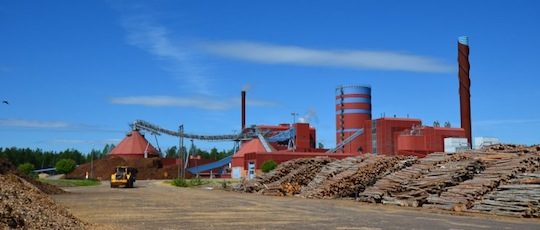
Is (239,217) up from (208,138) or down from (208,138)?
down

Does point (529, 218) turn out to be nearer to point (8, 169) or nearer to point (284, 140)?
point (8, 169)

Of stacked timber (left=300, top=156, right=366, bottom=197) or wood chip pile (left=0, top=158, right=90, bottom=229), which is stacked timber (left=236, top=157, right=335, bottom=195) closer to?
stacked timber (left=300, top=156, right=366, bottom=197)

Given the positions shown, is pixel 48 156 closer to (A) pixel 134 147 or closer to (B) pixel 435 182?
(A) pixel 134 147

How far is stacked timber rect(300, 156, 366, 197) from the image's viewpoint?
34.6m

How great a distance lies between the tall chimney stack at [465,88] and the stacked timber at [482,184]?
182ft

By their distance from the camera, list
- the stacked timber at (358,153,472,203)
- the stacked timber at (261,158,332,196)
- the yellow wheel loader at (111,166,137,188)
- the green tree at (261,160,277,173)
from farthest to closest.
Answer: the green tree at (261,160,277,173), the yellow wheel loader at (111,166,137,188), the stacked timber at (261,158,332,196), the stacked timber at (358,153,472,203)

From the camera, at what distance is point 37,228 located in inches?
458

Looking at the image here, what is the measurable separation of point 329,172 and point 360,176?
12.9ft

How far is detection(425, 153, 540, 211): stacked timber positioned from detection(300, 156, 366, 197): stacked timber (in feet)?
33.5

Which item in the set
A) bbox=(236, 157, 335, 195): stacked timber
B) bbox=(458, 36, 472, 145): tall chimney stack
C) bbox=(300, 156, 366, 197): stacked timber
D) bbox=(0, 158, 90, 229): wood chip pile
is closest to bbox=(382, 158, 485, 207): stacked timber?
bbox=(300, 156, 366, 197): stacked timber

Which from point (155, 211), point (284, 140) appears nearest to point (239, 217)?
point (155, 211)

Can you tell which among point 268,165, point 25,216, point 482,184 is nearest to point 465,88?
point 268,165

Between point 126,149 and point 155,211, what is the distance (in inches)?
3253

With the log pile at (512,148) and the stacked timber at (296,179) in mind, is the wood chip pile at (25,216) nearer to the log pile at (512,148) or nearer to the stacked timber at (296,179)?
the log pile at (512,148)
